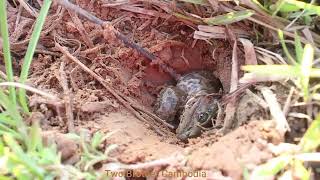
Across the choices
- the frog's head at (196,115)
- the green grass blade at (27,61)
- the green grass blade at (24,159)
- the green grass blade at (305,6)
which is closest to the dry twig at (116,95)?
the frog's head at (196,115)

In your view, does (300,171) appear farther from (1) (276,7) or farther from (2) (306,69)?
(1) (276,7)

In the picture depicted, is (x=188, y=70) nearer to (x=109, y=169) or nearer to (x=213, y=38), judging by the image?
(x=213, y=38)

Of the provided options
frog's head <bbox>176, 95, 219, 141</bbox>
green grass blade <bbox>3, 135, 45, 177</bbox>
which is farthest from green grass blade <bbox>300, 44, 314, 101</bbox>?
green grass blade <bbox>3, 135, 45, 177</bbox>

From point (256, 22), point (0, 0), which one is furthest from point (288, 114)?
point (0, 0)

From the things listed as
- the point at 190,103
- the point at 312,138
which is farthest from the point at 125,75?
the point at 312,138

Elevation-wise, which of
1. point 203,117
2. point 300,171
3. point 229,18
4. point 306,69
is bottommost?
point 300,171

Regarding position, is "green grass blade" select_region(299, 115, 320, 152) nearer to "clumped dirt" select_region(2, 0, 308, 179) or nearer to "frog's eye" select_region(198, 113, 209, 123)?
"clumped dirt" select_region(2, 0, 308, 179)

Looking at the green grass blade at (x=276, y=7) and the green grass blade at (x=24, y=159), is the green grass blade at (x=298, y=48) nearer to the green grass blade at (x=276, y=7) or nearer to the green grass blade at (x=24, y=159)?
the green grass blade at (x=276, y=7)
